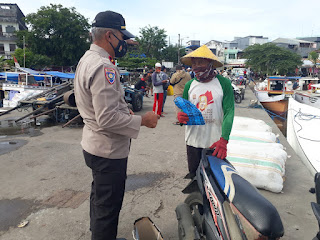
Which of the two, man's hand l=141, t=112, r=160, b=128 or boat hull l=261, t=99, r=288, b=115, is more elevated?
man's hand l=141, t=112, r=160, b=128

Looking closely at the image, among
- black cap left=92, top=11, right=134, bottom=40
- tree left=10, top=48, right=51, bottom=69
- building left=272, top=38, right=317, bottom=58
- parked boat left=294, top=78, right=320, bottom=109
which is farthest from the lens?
building left=272, top=38, right=317, bottom=58

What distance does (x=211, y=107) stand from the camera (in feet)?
8.14

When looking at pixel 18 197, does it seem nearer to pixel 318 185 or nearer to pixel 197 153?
pixel 197 153

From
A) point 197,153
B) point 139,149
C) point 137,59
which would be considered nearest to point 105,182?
point 197,153

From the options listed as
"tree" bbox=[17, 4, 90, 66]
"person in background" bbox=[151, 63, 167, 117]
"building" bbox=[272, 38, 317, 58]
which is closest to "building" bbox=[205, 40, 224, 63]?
"building" bbox=[272, 38, 317, 58]

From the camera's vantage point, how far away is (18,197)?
3.25 meters

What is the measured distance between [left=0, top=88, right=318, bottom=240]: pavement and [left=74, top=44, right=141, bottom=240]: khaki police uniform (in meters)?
0.80

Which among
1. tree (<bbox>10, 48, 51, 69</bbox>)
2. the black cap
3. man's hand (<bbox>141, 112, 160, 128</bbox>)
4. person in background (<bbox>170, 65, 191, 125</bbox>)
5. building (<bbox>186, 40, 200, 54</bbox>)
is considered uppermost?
building (<bbox>186, 40, 200, 54</bbox>)

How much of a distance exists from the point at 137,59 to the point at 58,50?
33.2 ft

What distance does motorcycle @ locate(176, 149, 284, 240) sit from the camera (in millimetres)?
1339

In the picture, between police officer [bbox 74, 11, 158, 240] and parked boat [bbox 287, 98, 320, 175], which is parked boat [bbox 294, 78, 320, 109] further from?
police officer [bbox 74, 11, 158, 240]

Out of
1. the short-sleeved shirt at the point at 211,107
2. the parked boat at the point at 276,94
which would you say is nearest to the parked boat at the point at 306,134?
the short-sleeved shirt at the point at 211,107

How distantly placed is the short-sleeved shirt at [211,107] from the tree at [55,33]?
99.7 feet

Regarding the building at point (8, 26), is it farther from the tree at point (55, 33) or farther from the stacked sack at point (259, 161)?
the stacked sack at point (259, 161)
